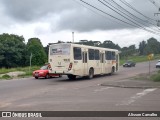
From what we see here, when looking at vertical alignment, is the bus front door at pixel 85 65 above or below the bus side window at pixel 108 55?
below

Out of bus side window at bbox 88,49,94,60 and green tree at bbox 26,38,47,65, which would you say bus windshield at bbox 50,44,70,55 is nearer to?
bus side window at bbox 88,49,94,60

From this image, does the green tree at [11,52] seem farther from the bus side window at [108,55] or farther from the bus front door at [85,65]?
the bus front door at [85,65]

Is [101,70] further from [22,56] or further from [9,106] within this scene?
[22,56]

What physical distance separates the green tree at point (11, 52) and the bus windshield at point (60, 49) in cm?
5858

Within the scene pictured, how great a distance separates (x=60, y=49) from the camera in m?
29.2

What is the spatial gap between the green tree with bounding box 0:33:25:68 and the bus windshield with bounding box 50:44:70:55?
58585mm

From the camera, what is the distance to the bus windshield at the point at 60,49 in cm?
2880

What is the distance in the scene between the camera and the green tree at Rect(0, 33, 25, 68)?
8912 centimetres

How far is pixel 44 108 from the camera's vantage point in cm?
1318

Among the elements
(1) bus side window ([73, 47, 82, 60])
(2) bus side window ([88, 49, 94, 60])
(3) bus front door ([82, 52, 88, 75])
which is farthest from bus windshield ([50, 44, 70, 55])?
(2) bus side window ([88, 49, 94, 60])

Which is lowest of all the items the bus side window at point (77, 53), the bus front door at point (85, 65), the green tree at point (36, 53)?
the bus front door at point (85, 65)

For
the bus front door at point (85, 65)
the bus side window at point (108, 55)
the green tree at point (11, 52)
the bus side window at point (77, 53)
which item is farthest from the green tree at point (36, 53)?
the bus side window at point (77, 53)

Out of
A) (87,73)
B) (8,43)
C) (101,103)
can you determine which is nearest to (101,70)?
(87,73)

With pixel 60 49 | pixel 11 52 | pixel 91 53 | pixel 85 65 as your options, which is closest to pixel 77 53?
pixel 60 49
